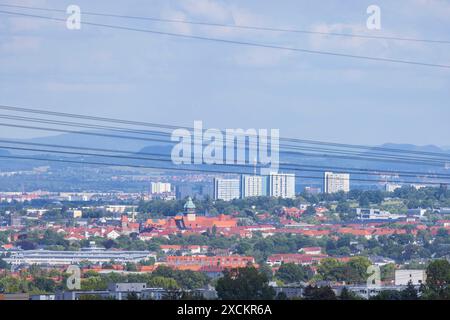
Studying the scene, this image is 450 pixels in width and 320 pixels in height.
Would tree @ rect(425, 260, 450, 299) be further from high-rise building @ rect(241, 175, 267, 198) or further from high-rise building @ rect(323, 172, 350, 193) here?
high-rise building @ rect(323, 172, 350, 193)

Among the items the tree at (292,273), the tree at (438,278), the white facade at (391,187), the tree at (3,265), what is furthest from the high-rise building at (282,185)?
the tree at (438,278)

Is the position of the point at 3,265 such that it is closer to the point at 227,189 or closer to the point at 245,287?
the point at 245,287

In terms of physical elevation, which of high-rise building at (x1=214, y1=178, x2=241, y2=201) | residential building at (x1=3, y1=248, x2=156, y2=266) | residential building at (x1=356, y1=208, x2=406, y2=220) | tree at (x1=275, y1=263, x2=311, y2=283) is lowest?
tree at (x1=275, y1=263, x2=311, y2=283)

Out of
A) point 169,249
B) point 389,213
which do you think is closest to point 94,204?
point 389,213

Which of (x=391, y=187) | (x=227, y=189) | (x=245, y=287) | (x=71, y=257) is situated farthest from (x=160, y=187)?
(x=245, y=287)

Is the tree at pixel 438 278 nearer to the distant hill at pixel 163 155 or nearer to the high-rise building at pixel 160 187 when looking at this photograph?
the distant hill at pixel 163 155

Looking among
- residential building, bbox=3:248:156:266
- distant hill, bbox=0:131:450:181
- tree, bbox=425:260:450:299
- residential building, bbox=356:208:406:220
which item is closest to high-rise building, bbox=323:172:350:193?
distant hill, bbox=0:131:450:181

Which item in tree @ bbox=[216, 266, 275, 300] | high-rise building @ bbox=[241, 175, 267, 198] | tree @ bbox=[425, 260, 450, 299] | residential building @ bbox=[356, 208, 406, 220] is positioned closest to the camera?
tree @ bbox=[216, 266, 275, 300]

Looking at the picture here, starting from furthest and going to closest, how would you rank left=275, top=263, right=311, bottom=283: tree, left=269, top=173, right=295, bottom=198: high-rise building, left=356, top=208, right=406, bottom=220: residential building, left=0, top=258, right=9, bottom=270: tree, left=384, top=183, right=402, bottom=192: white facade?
left=384, top=183, right=402, bottom=192: white facade → left=269, top=173, right=295, bottom=198: high-rise building → left=356, top=208, right=406, bottom=220: residential building → left=0, top=258, right=9, bottom=270: tree → left=275, top=263, right=311, bottom=283: tree
